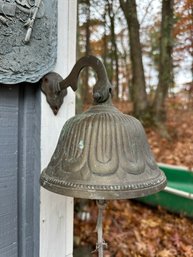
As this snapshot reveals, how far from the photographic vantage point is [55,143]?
0.90 meters

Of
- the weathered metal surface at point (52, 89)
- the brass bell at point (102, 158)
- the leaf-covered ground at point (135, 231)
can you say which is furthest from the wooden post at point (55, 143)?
the leaf-covered ground at point (135, 231)

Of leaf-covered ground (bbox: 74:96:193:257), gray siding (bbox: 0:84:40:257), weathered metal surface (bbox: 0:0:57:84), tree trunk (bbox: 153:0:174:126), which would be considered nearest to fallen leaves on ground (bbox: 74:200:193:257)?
leaf-covered ground (bbox: 74:96:193:257)

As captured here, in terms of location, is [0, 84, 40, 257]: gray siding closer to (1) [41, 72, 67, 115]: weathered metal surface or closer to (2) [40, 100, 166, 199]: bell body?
(1) [41, 72, 67, 115]: weathered metal surface

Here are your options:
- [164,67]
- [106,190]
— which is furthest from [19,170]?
[164,67]

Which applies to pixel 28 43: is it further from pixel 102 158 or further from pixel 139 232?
pixel 139 232

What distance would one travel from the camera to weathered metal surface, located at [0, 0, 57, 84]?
740 mm

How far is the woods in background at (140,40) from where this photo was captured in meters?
2.25

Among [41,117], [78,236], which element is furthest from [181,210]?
[41,117]

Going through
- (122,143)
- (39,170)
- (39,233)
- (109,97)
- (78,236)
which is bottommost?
(78,236)

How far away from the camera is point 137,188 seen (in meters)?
0.60

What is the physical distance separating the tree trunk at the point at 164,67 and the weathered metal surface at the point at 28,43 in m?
1.98

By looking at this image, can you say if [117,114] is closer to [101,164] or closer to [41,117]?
[101,164]

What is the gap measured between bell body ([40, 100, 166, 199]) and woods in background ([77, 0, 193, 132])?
45.3 inches

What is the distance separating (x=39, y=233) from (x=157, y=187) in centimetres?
46
